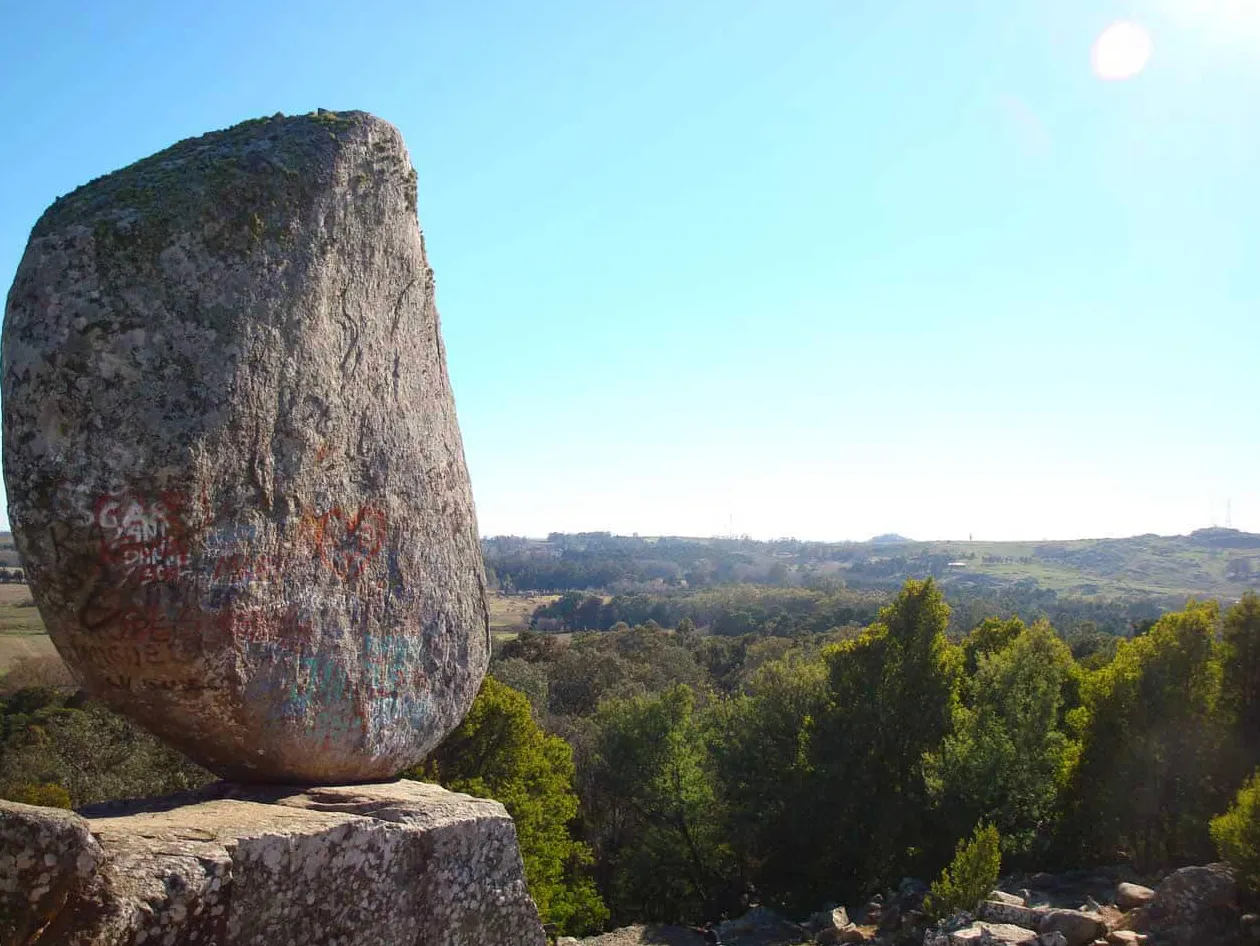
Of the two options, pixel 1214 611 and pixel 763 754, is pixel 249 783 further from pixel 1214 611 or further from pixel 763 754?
pixel 763 754

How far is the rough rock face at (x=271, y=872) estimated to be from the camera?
4.22 m

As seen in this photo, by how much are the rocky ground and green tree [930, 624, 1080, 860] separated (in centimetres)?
235

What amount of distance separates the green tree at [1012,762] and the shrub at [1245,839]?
6.99m

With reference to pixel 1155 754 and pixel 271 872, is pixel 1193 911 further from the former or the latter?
pixel 271 872

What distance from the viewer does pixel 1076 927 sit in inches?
513

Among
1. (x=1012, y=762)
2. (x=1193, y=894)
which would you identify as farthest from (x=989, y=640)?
(x=1193, y=894)

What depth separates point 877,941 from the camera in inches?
682

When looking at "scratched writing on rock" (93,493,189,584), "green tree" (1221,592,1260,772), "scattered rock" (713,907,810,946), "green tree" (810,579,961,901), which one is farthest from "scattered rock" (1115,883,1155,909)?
"scratched writing on rock" (93,493,189,584)

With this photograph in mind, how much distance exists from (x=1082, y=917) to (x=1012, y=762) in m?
8.81

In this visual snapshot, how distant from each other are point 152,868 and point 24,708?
35.4 meters

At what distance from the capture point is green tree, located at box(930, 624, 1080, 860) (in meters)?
21.2

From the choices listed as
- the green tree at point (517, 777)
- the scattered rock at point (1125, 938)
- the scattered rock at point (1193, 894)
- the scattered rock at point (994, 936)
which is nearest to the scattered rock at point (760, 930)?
the green tree at point (517, 777)

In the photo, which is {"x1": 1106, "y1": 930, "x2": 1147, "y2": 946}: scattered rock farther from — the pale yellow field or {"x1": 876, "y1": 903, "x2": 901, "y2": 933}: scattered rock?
the pale yellow field

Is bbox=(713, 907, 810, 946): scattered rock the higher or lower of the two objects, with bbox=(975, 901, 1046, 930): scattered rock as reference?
lower
